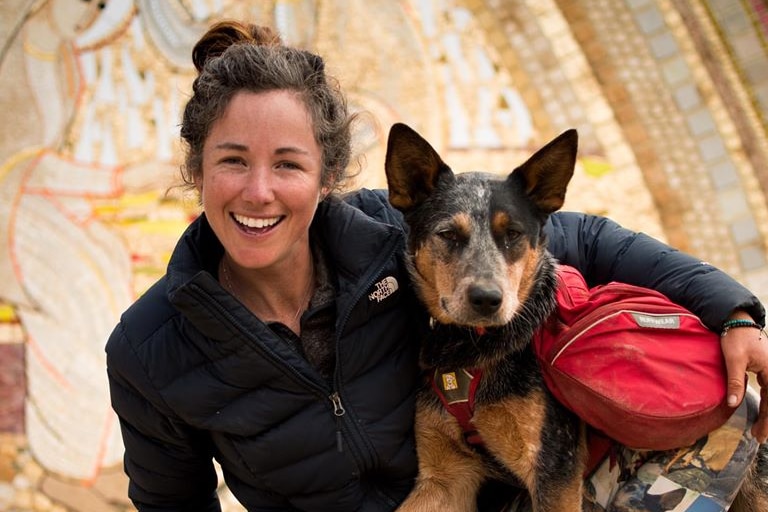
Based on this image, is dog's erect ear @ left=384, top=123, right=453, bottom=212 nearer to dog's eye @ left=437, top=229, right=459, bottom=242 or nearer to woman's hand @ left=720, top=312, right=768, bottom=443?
dog's eye @ left=437, top=229, right=459, bottom=242

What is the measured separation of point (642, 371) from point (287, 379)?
1003 millimetres

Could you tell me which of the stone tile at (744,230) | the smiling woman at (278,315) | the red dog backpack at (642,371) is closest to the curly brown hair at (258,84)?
the smiling woman at (278,315)

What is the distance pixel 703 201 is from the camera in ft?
16.4

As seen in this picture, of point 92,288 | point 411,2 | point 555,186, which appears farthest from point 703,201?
point 92,288

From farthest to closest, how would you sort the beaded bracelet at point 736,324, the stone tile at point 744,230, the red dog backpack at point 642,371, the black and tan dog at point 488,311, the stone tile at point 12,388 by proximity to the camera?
the stone tile at point 744,230 < the stone tile at point 12,388 < the black and tan dog at point 488,311 < the beaded bracelet at point 736,324 < the red dog backpack at point 642,371

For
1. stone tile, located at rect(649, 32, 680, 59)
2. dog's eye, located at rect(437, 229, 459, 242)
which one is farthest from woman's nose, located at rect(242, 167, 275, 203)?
stone tile, located at rect(649, 32, 680, 59)

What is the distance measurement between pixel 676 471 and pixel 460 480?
2.32 feet

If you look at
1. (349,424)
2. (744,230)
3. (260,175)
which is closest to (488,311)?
(349,424)

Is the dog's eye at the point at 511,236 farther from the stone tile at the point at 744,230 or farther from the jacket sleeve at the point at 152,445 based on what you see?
the stone tile at the point at 744,230

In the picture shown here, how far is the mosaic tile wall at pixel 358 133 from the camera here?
159 inches

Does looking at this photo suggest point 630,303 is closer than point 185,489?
Yes

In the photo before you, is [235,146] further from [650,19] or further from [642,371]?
[650,19]

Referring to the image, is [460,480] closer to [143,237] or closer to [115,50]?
[143,237]

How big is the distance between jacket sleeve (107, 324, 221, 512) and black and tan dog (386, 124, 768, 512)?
708 mm
